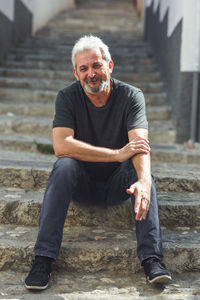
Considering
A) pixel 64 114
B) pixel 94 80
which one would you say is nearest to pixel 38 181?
pixel 64 114

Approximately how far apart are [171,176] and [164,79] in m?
2.75

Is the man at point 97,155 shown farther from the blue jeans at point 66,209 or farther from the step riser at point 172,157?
the step riser at point 172,157

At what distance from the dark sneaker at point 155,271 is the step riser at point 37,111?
2.91 meters

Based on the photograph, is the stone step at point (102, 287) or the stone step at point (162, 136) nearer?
the stone step at point (102, 287)

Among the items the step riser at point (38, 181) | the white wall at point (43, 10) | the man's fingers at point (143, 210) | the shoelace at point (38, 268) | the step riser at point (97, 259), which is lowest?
the step riser at point (97, 259)

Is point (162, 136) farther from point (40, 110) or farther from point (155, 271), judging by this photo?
point (155, 271)

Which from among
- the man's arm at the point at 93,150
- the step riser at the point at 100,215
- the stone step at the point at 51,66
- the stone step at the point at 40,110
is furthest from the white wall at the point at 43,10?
the man's arm at the point at 93,150

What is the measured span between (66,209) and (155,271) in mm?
581

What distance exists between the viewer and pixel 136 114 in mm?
2559

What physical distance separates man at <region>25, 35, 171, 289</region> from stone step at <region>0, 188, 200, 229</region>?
0.28 ft

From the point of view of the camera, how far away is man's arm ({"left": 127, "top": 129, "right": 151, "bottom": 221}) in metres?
2.19

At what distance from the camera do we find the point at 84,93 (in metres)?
2.65

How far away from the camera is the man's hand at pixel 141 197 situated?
7.16 ft

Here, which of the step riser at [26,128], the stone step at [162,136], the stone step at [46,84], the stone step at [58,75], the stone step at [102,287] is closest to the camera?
the stone step at [102,287]
